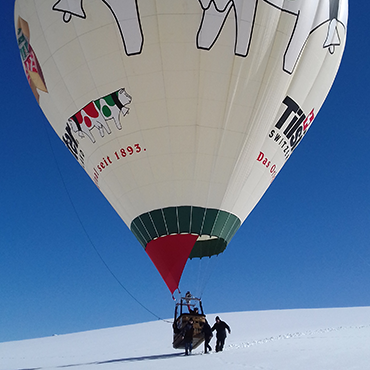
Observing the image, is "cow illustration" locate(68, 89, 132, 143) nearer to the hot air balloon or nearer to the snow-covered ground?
the hot air balloon

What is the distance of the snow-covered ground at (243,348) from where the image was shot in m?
7.35

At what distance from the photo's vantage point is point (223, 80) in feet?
34.5

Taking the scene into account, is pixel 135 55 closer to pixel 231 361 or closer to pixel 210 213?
pixel 210 213

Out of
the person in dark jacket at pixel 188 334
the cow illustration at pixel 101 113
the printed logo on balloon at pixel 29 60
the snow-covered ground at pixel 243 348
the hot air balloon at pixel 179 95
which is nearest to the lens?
the snow-covered ground at pixel 243 348

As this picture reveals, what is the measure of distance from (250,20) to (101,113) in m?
3.82

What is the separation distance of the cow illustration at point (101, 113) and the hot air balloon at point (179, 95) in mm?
24

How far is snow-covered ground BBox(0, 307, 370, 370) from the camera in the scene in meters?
7.35

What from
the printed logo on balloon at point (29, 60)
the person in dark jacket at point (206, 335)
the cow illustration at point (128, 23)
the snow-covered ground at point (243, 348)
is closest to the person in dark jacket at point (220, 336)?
the person in dark jacket at point (206, 335)

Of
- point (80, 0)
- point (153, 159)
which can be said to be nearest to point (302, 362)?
point (153, 159)

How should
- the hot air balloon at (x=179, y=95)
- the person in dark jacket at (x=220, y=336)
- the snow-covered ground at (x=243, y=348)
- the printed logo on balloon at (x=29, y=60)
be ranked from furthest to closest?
the printed logo on balloon at (x=29, y=60), the hot air balloon at (x=179, y=95), the person in dark jacket at (x=220, y=336), the snow-covered ground at (x=243, y=348)

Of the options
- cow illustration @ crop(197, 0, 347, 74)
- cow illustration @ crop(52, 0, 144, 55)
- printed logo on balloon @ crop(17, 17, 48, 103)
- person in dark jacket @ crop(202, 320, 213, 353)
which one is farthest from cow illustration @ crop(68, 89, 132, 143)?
person in dark jacket @ crop(202, 320, 213, 353)

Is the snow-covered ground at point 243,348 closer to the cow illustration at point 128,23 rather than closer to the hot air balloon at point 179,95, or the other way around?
the hot air balloon at point 179,95

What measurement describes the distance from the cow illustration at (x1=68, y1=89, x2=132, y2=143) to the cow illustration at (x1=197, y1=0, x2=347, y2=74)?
2058 millimetres

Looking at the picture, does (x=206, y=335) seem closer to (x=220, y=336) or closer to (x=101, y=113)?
(x=220, y=336)
